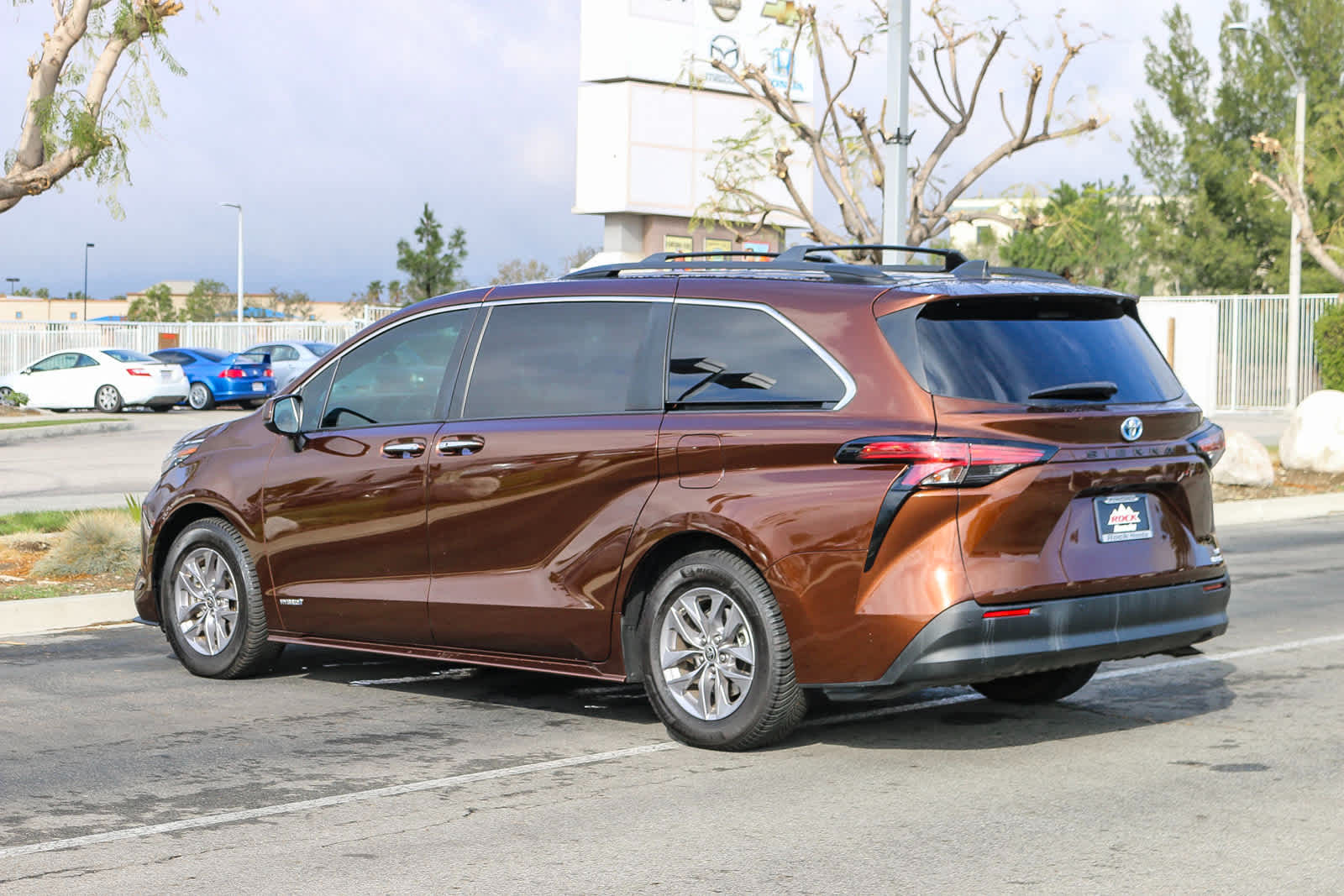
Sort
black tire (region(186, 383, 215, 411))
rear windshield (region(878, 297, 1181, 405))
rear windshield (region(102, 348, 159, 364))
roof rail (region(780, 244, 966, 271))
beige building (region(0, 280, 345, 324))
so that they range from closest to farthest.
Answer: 1. rear windshield (region(878, 297, 1181, 405))
2. roof rail (region(780, 244, 966, 271))
3. rear windshield (region(102, 348, 159, 364))
4. black tire (region(186, 383, 215, 411))
5. beige building (region(0, 280, 345, 324))

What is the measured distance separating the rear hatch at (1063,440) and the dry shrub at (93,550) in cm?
760

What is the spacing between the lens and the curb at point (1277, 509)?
1823cm

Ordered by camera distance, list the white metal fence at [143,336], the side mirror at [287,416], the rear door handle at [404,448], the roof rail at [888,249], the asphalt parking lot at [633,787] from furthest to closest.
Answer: the white metal fence at [143,336], the side mirror at [287,416], the rear door handle at [404,448], the roof rail at [888,249], the asphalt parking lot at [633,787]

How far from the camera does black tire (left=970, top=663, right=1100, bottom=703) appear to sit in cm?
774

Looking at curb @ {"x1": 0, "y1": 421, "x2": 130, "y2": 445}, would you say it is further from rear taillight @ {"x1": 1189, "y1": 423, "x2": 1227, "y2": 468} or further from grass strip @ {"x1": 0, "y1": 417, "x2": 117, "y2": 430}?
rear taillight @ {"x1": 1189, "y1": 423, "x2": 1227, "y2": 468}

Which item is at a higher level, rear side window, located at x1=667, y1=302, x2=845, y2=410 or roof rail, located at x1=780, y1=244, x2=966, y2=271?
roof rail, located at x1=780, y1=244, x2=966, y2=271

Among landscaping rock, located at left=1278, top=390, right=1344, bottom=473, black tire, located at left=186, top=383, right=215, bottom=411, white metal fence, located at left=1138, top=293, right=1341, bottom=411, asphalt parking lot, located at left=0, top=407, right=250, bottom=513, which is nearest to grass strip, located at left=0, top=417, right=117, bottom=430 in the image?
asphalt parking lot, located at left=0, top=407, right=250, bottom=513

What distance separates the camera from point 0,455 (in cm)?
2375

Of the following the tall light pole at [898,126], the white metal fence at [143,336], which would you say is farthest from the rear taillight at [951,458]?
the white metal fence at [143,336]

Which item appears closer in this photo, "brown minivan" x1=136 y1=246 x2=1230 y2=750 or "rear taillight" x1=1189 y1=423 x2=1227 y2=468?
"brown minivan" x1=136 y1=246 x2=1230 y2=750

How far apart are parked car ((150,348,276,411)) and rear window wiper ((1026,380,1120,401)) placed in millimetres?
33011

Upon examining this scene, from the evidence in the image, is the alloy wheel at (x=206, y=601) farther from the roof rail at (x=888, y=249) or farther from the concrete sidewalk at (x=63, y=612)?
the roof rail at (x=888, y=249)

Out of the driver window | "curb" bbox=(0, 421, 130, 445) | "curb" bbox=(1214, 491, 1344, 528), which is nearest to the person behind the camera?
the driver window

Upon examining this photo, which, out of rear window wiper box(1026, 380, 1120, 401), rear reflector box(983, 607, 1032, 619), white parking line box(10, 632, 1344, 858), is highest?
rear window wiper box(1026, 380, 1120, 401)
